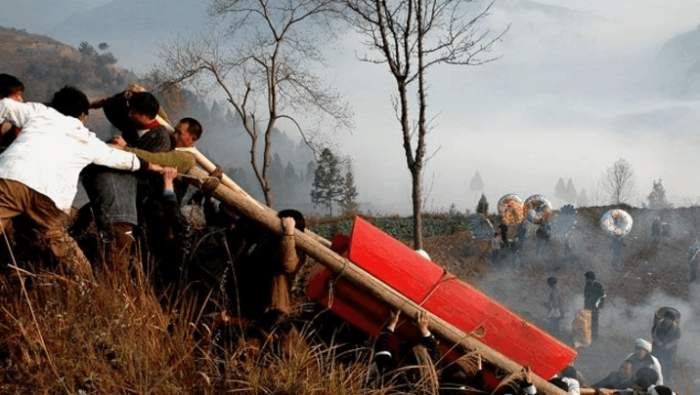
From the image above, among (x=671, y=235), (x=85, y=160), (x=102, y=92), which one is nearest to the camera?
(x=85, y=160)

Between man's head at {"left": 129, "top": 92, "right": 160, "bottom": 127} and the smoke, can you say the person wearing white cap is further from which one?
man's head at {"left": 129, "top": 92, "right": 160, "bottom": 127}

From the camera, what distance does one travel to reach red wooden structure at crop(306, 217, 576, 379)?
4.39 meters

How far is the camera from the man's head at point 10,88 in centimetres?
449

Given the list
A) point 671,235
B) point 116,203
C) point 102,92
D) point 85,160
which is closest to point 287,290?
point 116,203

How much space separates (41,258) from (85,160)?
0.75 metres

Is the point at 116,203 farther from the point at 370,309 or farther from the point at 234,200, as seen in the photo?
the point at 370,309

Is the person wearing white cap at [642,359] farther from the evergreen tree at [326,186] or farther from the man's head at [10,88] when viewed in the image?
the evergreen tree at [326,186]

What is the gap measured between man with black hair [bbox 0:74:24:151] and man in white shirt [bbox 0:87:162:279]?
0.39 meters

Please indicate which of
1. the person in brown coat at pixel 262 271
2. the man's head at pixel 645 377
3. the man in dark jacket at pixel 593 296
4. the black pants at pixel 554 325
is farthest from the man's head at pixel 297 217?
the man in dark jacket at pixel 593 296

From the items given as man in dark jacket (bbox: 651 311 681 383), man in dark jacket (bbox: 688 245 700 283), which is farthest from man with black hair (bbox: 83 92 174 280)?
man in dark jacket (bbox: 688 245 700 283)

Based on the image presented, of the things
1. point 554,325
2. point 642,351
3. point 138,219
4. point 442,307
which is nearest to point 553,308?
point 554,325

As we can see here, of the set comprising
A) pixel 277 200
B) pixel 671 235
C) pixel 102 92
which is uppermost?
pixel 102 92

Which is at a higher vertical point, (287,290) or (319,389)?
(287,290)

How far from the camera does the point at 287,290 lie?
439 cm
